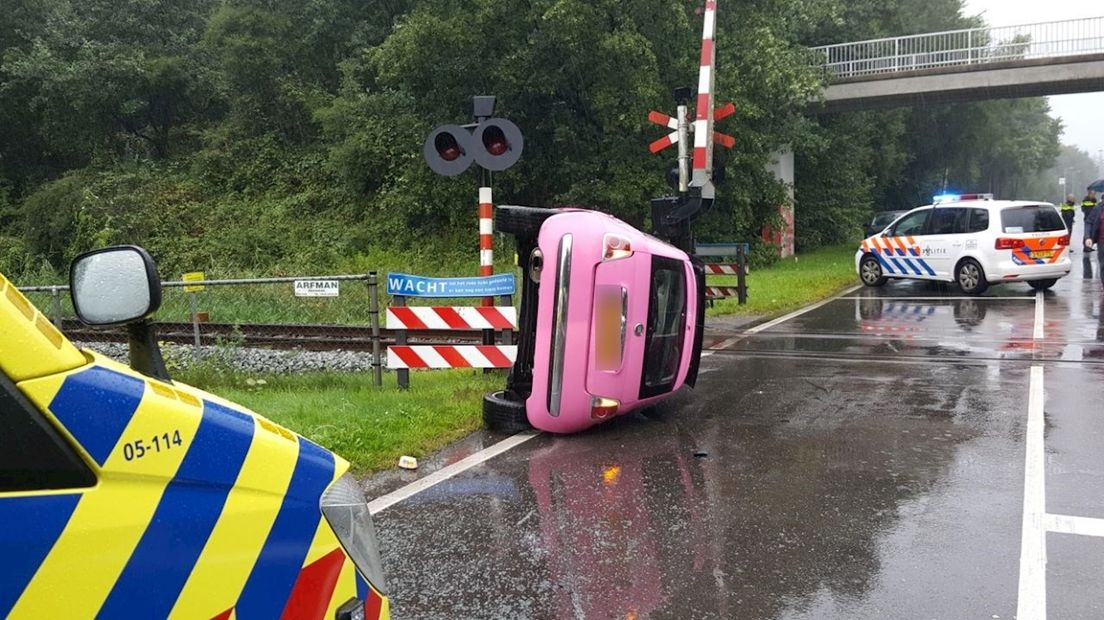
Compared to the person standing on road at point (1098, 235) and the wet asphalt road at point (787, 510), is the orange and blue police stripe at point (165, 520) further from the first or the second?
the person standing on road at point (1098, 235)

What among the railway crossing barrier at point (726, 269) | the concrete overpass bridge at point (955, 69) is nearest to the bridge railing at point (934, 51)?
the concrete overpass bridge at point (955, 69)

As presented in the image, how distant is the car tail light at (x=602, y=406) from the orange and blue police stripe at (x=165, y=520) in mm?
4713

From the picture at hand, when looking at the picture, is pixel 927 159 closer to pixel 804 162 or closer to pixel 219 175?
pixel 804 162

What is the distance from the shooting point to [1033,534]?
4.61 meters

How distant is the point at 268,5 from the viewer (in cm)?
3256

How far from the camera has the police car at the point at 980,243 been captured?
16.2 meters

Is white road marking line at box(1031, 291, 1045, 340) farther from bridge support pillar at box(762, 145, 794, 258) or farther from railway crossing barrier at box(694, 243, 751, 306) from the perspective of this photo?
bridge support pillar at box(762, 145, 794, 258)

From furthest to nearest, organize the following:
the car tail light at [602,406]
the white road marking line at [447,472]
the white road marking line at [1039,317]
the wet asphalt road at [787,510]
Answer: the white road marking line at [1039,317], the car tail light at [602,406], the white road marking line at [447,472], the wet asphalt road at [787,510]

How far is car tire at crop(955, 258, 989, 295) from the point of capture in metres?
16.5

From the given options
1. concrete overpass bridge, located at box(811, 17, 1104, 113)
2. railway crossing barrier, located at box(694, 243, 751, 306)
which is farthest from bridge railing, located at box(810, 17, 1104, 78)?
railway crossing barrier, located at box(694, 243, 751, 306)

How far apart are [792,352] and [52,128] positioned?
32456 mm

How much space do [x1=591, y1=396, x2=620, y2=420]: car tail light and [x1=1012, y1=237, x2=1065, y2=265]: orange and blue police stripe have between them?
488 inches

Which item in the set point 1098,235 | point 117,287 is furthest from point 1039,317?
point 117,287

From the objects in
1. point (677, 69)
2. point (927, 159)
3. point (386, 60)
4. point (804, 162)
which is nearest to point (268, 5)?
point (386, 60)
